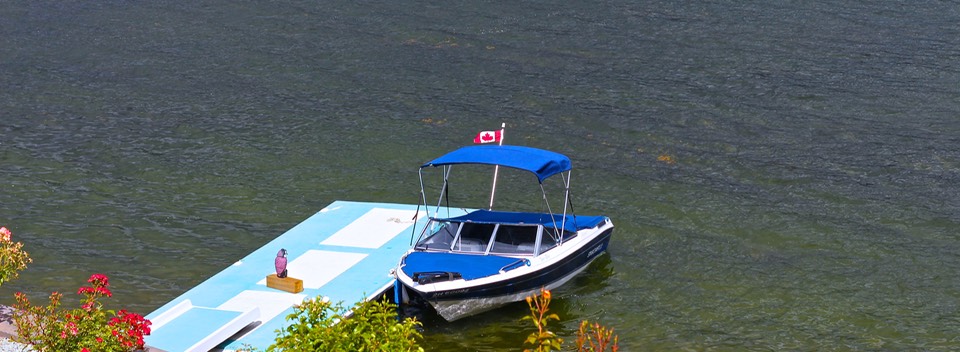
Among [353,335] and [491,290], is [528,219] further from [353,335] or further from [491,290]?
[353,335]

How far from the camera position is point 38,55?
155ft

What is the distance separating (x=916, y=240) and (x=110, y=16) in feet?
127

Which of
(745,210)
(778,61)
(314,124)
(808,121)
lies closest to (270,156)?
(314,124)

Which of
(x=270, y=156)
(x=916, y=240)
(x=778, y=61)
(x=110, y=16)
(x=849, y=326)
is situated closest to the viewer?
(x=849, y=326)

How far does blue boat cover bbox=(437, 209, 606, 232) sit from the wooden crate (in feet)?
13.4

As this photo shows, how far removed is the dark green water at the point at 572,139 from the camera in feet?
86.2

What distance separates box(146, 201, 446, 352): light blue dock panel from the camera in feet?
69.3

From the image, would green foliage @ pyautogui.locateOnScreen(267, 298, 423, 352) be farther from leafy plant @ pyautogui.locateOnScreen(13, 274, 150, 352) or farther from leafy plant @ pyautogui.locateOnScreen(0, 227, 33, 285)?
leafy plant @ pyautogui.locateOnScreen(0, 227, 33, 285)

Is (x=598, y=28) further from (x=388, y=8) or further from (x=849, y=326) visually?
(x=849, y=326)

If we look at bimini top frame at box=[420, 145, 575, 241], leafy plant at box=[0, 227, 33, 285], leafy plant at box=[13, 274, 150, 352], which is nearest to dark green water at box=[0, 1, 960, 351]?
bimini top frame at box=[420, 145, 575, 241]

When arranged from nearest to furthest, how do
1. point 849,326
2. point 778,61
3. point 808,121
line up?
point 849,326
point 808,121
point 778,61

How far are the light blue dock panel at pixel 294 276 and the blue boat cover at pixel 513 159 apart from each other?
2.52 m

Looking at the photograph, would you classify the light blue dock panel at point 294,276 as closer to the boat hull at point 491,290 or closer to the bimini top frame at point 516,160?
the boat hull at point 491,290

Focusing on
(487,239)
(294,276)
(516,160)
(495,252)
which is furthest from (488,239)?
(294,276)
